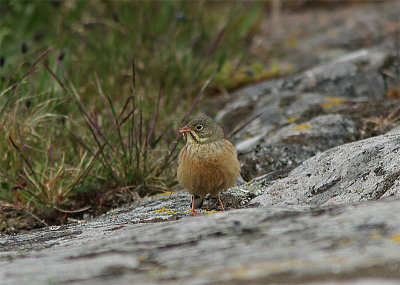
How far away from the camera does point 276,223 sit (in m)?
2.32

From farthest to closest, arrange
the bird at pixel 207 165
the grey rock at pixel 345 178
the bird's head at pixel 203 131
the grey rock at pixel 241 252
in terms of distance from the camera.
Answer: the bird's head at pixel 203 131
the bird at pixel 207 165
the grey rock at pixel 345 178
the grey rock at pixel 241 252

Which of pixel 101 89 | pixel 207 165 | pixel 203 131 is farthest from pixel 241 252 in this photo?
pixel 101 89

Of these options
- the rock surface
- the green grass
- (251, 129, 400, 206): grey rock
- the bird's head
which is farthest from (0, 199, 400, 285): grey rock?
the green grass

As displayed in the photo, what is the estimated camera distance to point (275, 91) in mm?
6633

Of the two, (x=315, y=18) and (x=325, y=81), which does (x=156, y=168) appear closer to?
(x=325, y=81)

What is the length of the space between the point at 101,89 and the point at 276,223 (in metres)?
4.07

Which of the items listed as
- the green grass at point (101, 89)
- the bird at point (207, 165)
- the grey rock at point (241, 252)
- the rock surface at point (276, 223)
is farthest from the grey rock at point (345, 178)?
the green grass at point (101, 89)

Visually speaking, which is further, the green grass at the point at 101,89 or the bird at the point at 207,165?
the green grass at the point at 101,89

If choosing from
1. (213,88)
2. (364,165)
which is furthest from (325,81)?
(364,165)

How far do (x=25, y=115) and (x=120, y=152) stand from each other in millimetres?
1121

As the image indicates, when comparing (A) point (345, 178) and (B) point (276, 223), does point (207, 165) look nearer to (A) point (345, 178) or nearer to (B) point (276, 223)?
(A) point (345, 178)

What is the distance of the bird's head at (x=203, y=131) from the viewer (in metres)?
3.70

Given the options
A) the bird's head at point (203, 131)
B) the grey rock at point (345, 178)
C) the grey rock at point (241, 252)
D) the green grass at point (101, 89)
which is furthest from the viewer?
the green grass at point (101, 89)

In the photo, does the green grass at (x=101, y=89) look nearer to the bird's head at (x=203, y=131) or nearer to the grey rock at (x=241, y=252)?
the bird's head at (x=203, y=131)
